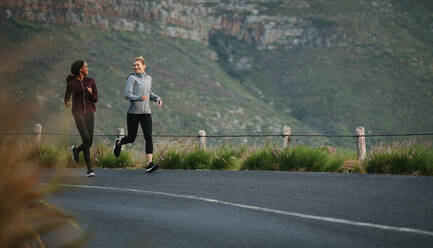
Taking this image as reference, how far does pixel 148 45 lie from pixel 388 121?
1543 inches

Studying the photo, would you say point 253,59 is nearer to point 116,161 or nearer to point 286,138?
point 116,161

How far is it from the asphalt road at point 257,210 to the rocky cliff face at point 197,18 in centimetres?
9211

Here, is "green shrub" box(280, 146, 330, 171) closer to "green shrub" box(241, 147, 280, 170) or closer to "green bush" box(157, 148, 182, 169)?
"green shrub" box(241, 147, 280, 170)

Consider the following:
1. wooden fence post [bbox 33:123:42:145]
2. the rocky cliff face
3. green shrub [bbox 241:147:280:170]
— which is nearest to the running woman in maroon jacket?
green shrub [bbox 241:147:280:170]

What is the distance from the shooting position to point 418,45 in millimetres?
113188

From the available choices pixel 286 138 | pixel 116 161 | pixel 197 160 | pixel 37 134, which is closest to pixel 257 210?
pixel 197 160

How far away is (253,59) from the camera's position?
12194 centimetres

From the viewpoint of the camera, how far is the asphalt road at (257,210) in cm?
580

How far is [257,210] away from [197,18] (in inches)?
4701

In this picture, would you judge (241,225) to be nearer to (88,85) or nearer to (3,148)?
(3,148)

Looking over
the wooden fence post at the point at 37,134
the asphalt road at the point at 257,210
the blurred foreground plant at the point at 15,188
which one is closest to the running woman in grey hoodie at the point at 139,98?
the asphalt road at the point at 257,210

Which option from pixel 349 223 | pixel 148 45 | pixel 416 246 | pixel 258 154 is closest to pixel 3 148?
pixel 416 246

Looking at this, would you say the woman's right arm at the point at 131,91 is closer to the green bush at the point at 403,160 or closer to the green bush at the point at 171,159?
the green bush at the point at 171,159

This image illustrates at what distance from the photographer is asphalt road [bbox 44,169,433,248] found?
19.0ft
